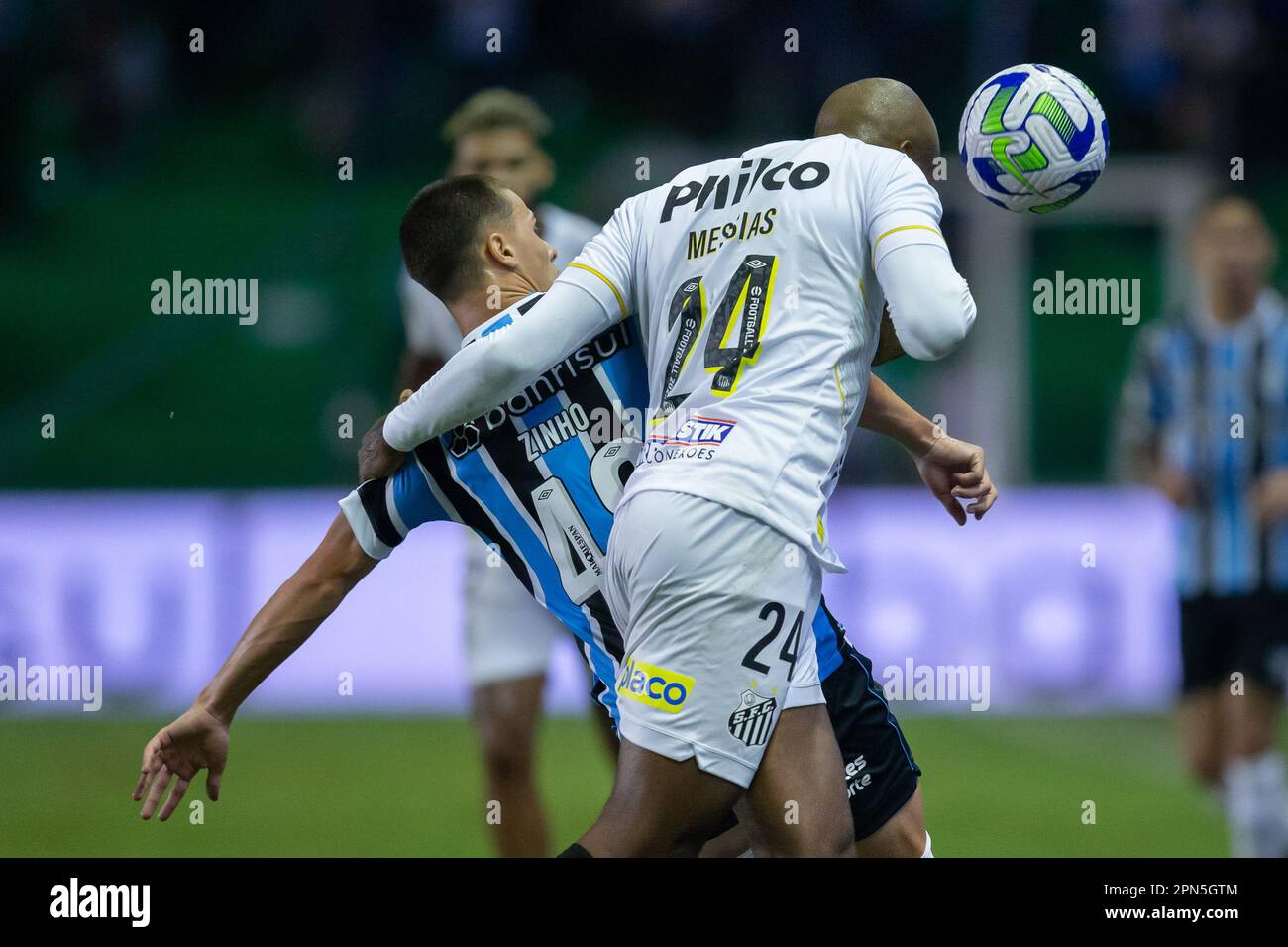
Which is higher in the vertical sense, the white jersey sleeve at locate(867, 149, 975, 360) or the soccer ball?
the soccer ball

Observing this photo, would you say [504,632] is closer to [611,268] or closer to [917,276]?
[611,268]

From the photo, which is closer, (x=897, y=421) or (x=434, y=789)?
(x=897, y=421)

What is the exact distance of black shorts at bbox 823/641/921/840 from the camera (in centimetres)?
388

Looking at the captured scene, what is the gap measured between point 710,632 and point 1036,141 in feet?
4.86

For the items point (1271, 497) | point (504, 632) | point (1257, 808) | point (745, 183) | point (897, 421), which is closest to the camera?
point (745, 183)

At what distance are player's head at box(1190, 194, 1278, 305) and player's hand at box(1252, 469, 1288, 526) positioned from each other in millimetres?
744

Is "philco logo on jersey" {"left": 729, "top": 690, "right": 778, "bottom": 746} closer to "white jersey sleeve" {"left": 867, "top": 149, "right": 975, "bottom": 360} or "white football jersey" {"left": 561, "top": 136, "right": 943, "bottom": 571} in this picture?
"white football jersey" {"left": 561, "top": 136, "right": 943, "bottom": 571}

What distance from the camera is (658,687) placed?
134 inches

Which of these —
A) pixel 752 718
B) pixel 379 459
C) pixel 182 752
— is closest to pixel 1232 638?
pixel 752 718

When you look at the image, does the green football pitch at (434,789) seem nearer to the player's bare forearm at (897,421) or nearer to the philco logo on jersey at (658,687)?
the player's bare forearm at (897,421)

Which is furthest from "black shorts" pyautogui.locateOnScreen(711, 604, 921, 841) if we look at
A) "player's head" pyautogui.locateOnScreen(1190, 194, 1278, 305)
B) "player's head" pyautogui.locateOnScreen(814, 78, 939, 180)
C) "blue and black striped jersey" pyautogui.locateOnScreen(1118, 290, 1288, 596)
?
"player's head" pyautogui.locateOnScreen(1190, 194, 1278, 305)

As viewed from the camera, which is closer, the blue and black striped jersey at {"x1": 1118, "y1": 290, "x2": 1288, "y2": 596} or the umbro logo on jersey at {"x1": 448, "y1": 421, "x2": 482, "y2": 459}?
the umbro logo on jersey at {"x1": 448, "y1": 421, "x2": 482, "y2": 459}

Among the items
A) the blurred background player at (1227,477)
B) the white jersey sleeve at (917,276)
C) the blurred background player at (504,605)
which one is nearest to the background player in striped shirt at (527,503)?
the white jersey sleeve at (917,276)
